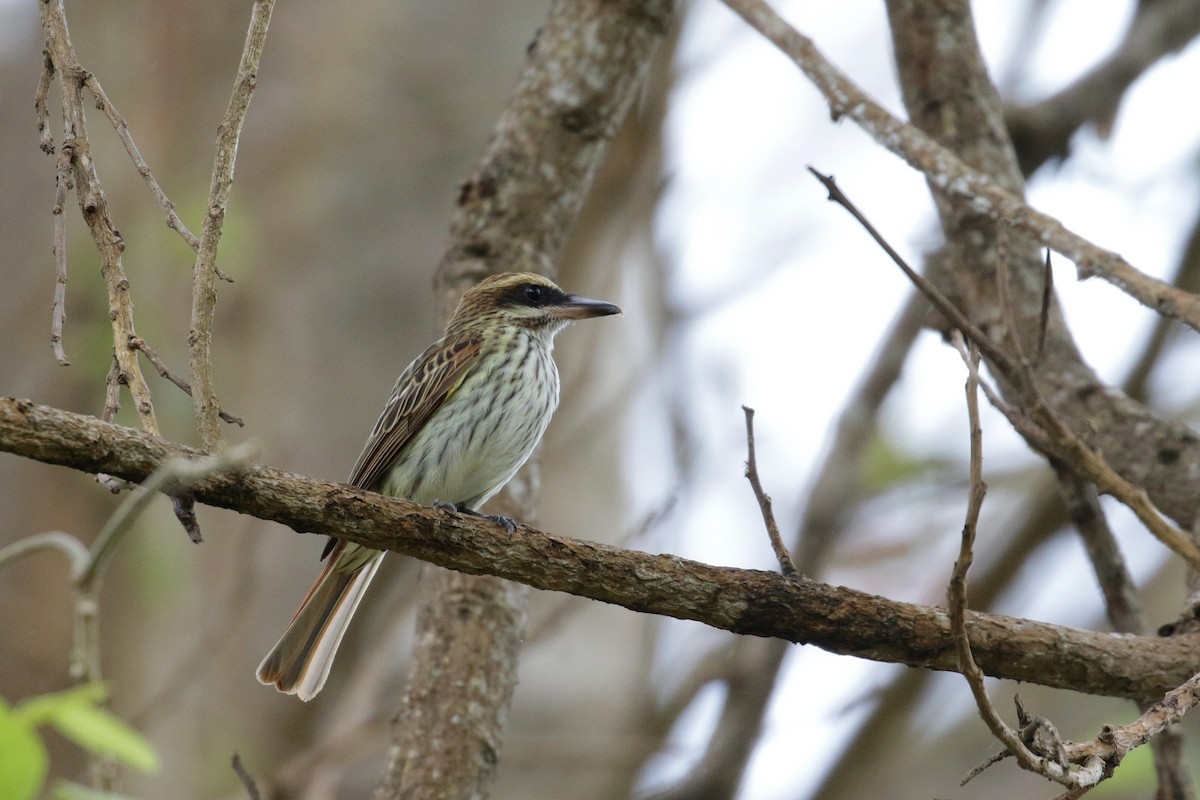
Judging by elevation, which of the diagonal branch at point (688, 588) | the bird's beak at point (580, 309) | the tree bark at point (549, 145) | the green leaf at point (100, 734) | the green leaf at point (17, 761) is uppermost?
the tree bark at point (549, 145)

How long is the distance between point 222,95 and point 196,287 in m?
5.90

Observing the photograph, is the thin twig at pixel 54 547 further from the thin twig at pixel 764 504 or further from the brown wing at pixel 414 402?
the brown wing at pixel 414 402

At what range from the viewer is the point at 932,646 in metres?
3.01

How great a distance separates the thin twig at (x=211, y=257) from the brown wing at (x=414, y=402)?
2010 millimetres

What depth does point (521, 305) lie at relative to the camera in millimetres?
5141

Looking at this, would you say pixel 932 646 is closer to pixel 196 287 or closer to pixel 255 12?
pixel 196 287

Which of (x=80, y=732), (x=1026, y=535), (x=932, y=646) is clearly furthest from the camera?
(x=1026, y=535)

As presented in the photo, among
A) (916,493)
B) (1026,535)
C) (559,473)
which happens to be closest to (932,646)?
(1026,535)

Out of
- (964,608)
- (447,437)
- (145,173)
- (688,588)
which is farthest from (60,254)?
(447,437)

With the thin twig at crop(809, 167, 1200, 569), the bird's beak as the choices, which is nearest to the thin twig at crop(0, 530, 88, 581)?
the thin twig at crop(809, 167, 1200, 569)

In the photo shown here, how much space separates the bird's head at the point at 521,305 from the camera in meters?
5.01

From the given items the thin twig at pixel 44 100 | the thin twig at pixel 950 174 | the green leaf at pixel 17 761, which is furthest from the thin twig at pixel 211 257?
the thin twig at pixel 950 174

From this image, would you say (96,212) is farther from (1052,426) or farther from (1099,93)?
(1099,93)

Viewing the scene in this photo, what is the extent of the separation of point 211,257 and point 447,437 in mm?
2043
